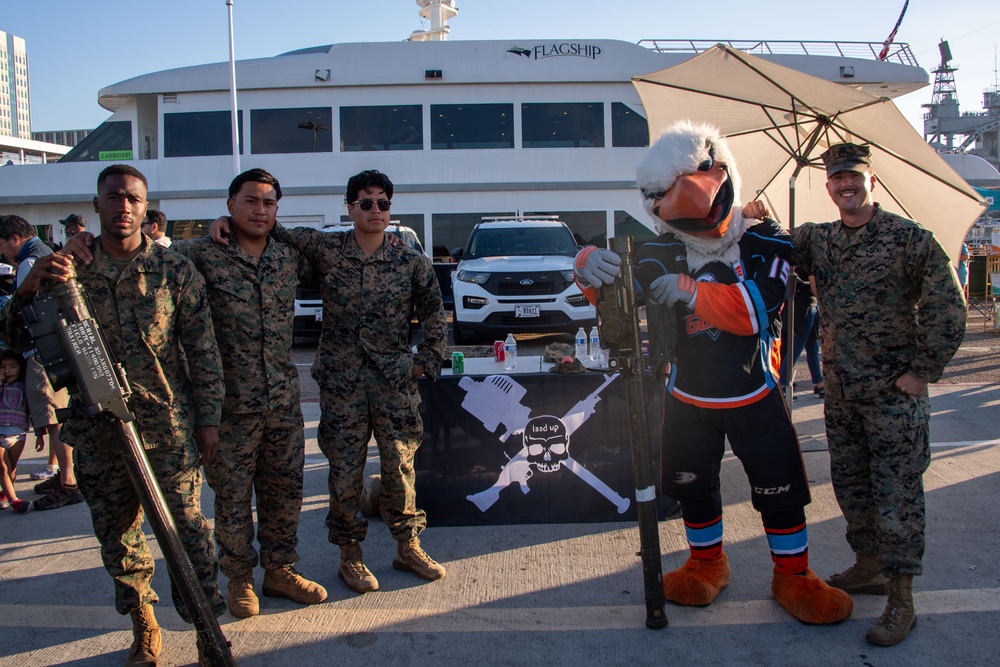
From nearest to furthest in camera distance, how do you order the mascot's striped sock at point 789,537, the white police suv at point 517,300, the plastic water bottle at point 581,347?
1. the mascot's striped sock at point 789,537
2. the plastic water bottle at point 581,347
3. the white police suv at point 517,300

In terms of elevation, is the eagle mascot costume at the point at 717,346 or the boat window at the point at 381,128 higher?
the boat window at the point at 381,128

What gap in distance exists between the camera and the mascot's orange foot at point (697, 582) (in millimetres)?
3340

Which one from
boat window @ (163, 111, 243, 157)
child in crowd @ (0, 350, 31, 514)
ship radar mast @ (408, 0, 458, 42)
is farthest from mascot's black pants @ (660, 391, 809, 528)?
ship radar mast @ (408, 0, 458, 42)

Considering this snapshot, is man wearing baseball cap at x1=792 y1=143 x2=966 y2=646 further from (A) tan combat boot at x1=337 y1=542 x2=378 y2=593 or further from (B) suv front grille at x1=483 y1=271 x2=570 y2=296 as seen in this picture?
(B) suv front grille at x1=483 y1=271 x2=570 y2=296

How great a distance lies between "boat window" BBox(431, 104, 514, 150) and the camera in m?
18.6

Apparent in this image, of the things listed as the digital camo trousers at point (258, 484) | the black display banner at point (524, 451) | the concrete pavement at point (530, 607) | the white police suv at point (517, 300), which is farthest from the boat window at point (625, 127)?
the digital camo trousers at point (258, 484)

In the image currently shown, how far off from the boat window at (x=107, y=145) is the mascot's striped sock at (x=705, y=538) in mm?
20306

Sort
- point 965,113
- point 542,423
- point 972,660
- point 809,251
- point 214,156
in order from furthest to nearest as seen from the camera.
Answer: point 965,113 → point 214,156 → point 542,423 → point 809,251 → point 972,660

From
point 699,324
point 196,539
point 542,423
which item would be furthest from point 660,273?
point 196,539

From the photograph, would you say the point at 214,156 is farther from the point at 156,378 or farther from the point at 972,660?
the point at 972,660

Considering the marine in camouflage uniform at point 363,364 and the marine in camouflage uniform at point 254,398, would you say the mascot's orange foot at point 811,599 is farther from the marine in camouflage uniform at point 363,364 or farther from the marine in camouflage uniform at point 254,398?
the marine in camouflage uniform at point 254,398

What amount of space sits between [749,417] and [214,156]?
18.4 m

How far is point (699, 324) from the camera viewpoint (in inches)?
127

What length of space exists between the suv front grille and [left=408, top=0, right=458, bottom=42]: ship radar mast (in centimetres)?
1681
